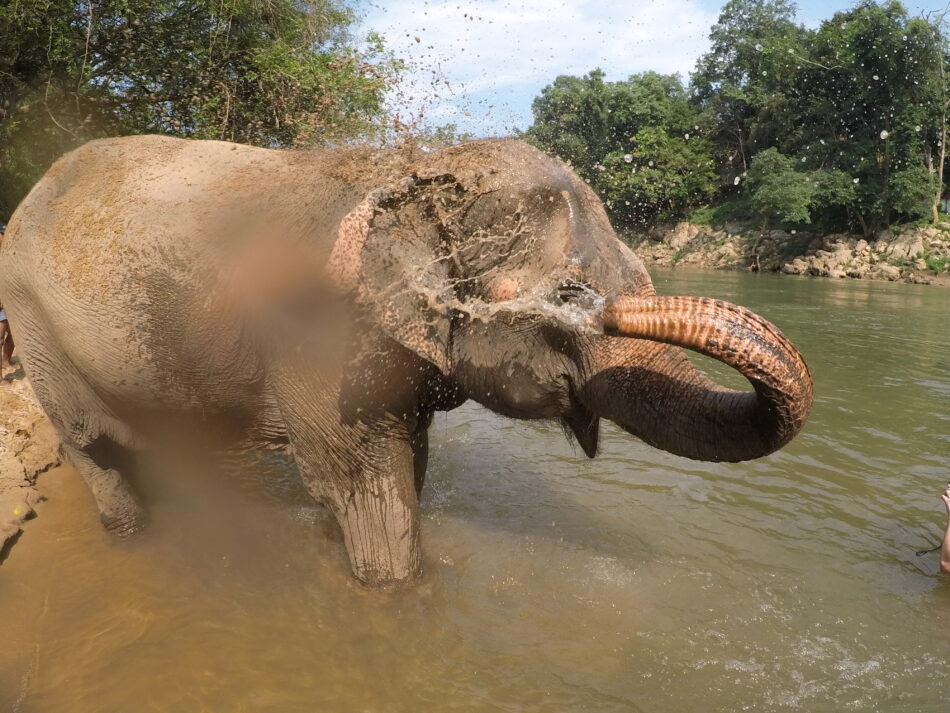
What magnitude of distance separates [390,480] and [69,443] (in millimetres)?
2538

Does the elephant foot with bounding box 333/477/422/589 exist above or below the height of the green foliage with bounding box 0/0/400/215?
below

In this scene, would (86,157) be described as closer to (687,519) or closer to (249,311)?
(249,311)

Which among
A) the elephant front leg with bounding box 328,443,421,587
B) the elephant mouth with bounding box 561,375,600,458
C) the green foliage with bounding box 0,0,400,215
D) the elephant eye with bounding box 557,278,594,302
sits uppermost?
the green foliage with bounding box 0,0,400,215

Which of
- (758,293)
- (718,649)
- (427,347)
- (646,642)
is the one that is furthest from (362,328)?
(758,293)

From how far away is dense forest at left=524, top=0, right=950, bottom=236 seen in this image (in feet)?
99.9

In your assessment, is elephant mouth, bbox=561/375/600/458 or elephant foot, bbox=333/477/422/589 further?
elephant foot, bbox=333/477/422/589

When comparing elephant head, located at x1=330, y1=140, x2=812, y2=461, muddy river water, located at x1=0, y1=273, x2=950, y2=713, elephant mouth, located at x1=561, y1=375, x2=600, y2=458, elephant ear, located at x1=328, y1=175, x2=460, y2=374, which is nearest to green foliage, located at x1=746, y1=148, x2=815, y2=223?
muddy river water, located at x1=0, y1=273, x2=950, y2=713

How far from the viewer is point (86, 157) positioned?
4.06m

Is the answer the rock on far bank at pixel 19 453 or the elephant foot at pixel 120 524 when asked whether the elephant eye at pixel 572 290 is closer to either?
the elephant foot at pixel 120 524

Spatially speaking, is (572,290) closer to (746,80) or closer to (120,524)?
(120,524)

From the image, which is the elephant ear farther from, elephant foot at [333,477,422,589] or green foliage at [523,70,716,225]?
green foliage at [523,70,716,225]

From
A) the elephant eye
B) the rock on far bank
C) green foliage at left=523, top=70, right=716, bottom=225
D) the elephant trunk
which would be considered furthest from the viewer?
green foliage at left=523, top=70, right=716, bottom=225

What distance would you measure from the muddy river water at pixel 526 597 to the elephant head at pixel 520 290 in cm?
119

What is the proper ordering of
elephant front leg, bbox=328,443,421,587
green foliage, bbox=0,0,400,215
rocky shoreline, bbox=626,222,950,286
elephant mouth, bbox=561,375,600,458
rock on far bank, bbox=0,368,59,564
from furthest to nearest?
rocky shoreline, bbox=626,222,950,286
green foliage, bbox=0,0,400,215
rock on far bank, bbox=0,368,59,564
elephant front leg, bbox=328,443,421,587
elephant mouth, bbox=561,375,600,458
